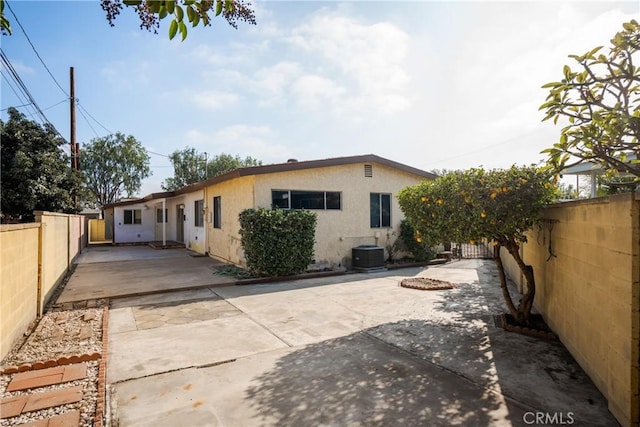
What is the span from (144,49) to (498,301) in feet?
30.5

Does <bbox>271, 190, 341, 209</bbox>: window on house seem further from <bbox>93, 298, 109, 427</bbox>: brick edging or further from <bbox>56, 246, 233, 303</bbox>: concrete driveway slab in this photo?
<bbox>93, 298, 109, 427</bbox>: brick edging

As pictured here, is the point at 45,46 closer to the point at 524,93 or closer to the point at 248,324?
the point at 248,324

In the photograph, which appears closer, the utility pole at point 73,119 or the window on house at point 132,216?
the utility pole at point 73,119

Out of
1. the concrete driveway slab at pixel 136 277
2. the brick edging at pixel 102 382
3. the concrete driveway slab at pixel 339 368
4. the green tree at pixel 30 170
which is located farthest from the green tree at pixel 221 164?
the brick edging at pixel 102 382

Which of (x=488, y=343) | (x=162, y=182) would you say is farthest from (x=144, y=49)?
(x=162, y=182)

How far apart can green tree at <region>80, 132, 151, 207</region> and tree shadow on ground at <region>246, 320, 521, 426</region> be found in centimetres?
4003

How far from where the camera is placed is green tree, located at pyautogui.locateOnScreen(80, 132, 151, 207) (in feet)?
121

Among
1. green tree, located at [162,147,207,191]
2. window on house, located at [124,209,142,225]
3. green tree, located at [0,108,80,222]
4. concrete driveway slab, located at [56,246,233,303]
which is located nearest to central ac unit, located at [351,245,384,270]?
concrete driveway slab, located at [56,246,233,303]

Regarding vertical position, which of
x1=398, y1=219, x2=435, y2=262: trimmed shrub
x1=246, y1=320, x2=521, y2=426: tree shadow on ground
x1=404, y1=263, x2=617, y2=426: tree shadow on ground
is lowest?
x1=404, y1=263, x2=617, y2=426: tree shadow on ground

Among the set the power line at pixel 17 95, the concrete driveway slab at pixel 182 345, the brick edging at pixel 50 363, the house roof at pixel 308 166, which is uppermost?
the power line at pixel 17 95

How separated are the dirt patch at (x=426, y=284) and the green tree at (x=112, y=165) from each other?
123ft

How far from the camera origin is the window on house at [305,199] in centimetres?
1081

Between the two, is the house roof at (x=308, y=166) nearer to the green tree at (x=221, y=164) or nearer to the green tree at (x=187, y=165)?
the green tree at (x=221, y=164)

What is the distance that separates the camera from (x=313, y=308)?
6.79m
